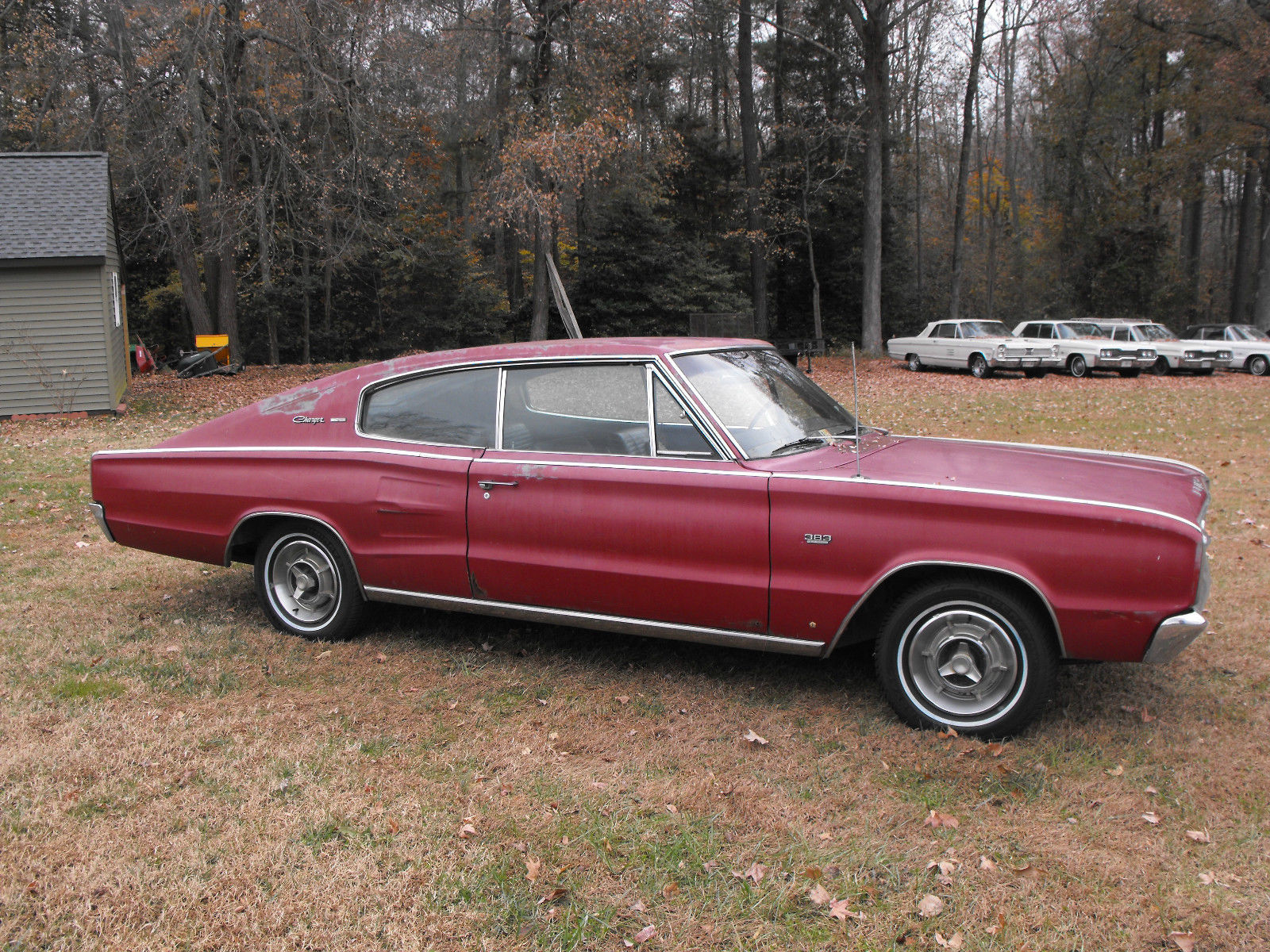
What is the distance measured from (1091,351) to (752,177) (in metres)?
11.9

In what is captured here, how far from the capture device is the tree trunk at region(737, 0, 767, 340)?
92.1ft

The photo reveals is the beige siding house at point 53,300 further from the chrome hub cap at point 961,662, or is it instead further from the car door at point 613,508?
the chrome hub cap at point 961,662

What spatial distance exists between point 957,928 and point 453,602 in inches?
106

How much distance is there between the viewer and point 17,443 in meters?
12.8

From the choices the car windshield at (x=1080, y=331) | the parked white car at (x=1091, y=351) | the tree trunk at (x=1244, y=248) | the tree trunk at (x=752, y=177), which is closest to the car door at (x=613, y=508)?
the parked white car at (x=1091, y=351)

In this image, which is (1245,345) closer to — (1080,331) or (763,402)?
(1080,331)

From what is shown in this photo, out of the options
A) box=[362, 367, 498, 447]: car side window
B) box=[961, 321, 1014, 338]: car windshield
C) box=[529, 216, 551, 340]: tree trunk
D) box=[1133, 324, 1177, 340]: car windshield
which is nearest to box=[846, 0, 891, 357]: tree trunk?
box=[961, 321, 1014, 338]: car windshield

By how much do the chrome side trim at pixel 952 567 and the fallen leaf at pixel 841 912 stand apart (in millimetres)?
1258

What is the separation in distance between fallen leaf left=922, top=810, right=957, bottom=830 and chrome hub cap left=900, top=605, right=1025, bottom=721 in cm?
60

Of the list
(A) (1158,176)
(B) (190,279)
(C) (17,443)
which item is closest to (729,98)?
(A) (1158,176)

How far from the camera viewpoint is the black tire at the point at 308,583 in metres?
4.89

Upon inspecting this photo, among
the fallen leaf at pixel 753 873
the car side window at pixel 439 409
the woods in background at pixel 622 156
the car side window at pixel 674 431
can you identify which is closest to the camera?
the fallen leaf at pixel 753 873

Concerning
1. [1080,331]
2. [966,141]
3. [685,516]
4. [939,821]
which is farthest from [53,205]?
[966,141]

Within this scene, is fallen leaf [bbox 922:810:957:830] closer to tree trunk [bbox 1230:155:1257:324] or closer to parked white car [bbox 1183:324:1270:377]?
parked white car [bbox 1183:324:1270:377]
